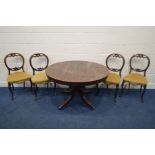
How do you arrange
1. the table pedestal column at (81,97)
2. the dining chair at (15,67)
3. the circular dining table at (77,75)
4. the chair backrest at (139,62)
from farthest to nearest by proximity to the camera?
the chair backrest at (139,62) → the dining chair at (15,67) → the table pedestal column at (81,97) → the circular dining table at (77,75)

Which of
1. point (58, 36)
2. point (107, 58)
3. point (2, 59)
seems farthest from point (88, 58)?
point (2, 59)

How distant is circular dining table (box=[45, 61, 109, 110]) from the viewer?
10.6ft

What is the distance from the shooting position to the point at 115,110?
3.75 meters

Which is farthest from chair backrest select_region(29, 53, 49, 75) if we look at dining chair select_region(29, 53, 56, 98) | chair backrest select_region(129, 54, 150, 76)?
chair backrest select_region(129, 54, 150, 76)

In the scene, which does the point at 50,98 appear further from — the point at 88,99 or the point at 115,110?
the point at 115,110

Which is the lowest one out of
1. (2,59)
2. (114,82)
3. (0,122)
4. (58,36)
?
(0,122)

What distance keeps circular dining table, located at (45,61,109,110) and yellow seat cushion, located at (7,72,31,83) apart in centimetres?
54

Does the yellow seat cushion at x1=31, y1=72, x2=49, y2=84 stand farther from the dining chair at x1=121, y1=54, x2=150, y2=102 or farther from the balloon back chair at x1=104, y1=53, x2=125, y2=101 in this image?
the dining chair at x1=121, y1=54, x2=150, y2=102

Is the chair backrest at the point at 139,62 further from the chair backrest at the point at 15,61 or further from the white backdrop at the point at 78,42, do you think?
the chair backrest at the point at 15,61

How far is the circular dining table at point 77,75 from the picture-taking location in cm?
322

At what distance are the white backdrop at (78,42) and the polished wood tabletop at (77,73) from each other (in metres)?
0.41

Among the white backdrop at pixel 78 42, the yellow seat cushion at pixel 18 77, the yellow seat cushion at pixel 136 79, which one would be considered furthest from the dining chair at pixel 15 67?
the yellow seat cushion at pixel 136 79

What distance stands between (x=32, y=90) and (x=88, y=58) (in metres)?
1.34

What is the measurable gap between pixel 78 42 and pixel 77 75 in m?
1.06
